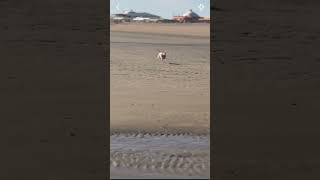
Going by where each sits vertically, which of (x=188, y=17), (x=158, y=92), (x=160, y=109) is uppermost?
(x=188, y=17)

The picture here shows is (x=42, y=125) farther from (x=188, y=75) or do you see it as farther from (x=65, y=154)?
(x=188, y=75)

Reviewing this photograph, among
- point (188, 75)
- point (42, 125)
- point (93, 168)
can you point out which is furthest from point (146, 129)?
point (188, 75)

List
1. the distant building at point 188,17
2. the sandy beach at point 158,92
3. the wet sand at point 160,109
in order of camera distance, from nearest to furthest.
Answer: the wet sand at point 160,109 → the sandy beach at point 158,92 → the distant building at point 188,17

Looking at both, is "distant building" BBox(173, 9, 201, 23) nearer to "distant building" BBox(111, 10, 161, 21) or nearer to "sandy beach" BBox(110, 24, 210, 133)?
"distant building" BBox(111, 10, 161, 21)

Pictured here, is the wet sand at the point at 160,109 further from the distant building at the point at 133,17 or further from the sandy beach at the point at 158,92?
the distant building at the point at 133,17

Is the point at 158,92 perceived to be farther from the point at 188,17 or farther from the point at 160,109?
the point at 188,17

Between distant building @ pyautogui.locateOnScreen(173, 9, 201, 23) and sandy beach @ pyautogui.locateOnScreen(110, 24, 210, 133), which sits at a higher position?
distant building @ pyautogui.locateOnScreen(173, 9, 201, 23)

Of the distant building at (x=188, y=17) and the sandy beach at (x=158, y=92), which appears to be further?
the distant building at (x=188, y=17)

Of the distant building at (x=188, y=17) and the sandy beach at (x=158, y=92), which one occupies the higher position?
the distant building at (x=188, y=17)

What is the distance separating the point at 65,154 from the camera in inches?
184

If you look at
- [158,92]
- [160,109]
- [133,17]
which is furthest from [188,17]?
[160,109]

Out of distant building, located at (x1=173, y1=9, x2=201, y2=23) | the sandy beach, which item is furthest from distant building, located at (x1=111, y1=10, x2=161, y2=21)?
the sandy beach

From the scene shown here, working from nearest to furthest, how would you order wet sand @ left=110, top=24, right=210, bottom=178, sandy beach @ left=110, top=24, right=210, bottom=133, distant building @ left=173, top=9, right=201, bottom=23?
wet sand @ left=110, top=24, right=210, bottom=178 < sandy beach @ left=110, top=24, right=210, bottom=133 < distant building @ left=173, top=9, right=201, bottom=23

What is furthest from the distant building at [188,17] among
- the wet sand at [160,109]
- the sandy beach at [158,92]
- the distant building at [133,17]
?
the wet sand at [160,109]
